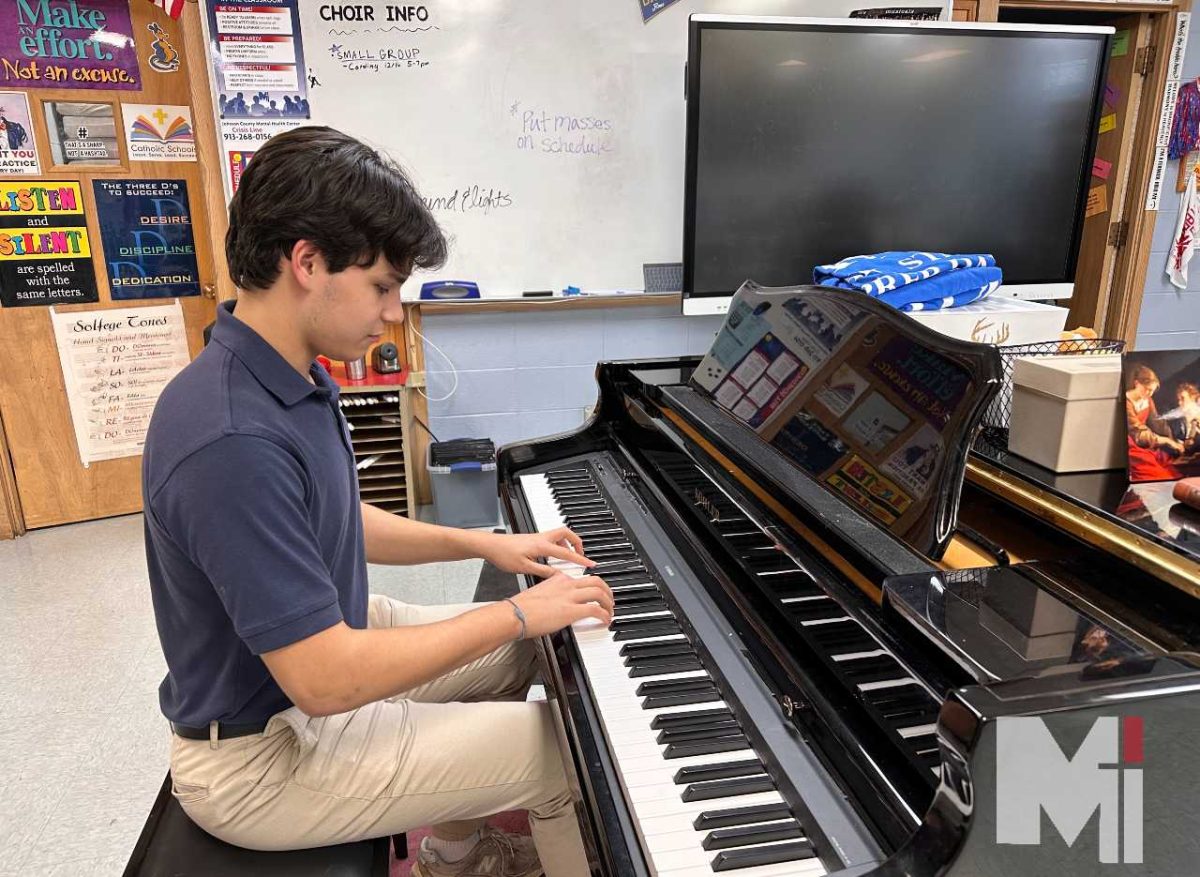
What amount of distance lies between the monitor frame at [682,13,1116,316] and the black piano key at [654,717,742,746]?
2.04m

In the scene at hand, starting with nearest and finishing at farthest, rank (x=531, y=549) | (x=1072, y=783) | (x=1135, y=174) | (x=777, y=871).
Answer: (x=1072, y=783)
(x=777, y=871)
(x=531, y=549)
(x=1135, y=174)

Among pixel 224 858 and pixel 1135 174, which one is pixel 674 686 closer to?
pixel 224 858

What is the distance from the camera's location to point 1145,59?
3543 mm

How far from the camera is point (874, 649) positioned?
0.85 m

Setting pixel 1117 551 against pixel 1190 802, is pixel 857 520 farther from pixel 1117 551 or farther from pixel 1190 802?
pixel 1190 802

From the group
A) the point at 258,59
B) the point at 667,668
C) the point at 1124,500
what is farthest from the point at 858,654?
the point at 258,59

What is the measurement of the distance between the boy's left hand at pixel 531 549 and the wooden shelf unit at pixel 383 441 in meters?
1.83

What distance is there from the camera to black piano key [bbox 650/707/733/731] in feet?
3.16

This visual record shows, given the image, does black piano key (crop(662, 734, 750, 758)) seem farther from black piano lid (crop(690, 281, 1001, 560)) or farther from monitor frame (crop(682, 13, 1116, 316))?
monitor frame (crop(682, 13, 1116, 316))

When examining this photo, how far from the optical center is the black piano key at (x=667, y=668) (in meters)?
1.06

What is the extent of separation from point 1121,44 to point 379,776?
171 inches

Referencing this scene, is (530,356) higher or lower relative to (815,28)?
lower

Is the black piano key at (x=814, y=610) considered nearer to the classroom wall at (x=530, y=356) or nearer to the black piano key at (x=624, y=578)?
the black piano key at (x=624, y=578)

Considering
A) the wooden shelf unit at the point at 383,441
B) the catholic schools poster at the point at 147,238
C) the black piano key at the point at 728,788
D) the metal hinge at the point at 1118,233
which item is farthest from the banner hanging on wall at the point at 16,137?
the metal hinge at the point at 1118,233
